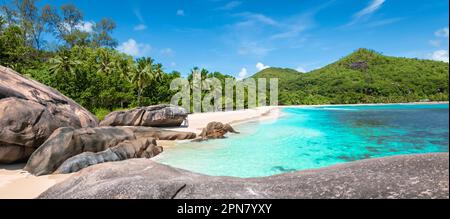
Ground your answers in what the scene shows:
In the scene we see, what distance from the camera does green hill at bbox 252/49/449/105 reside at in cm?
10075

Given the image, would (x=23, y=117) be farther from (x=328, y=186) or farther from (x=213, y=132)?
(x=213, y=132)

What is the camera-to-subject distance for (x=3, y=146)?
352 inches

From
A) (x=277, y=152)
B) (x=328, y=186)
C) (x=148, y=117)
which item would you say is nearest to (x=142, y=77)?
(x=148, y=117)

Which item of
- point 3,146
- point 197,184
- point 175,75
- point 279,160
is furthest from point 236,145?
point 175,75

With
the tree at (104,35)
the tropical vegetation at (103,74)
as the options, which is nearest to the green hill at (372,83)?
the tropical vegetation at (103,74)

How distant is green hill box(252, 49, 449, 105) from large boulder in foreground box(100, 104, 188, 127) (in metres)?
72.9

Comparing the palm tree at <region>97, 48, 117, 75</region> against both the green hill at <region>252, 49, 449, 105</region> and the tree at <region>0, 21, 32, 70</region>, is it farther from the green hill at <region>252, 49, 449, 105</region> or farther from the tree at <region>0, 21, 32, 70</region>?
the green hill at <region>252, 49, 449, 105</region>

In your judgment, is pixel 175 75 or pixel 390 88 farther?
pixel 390 88

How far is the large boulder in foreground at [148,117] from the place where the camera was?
66.4 ft

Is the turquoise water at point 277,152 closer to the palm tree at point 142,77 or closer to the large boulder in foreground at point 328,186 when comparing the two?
the large boulder in foreground at point 328,186

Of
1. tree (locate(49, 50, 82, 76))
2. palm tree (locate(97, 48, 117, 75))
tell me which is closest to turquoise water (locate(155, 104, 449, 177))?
tree (locate(49, 50, 82, 76))

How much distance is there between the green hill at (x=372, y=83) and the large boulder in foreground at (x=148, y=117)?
72946mm

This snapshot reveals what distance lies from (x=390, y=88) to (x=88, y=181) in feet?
423
